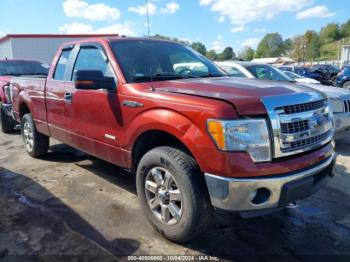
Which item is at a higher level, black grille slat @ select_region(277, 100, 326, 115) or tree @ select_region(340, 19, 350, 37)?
tree @ select_region(340, 19, 350, 37)

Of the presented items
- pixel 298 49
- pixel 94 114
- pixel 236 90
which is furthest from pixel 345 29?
pixel 236 90

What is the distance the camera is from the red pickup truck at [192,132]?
2.79 meters

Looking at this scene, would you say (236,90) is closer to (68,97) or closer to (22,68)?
(68,97)

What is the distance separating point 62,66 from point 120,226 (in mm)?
2560

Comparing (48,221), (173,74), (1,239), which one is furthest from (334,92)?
(1,239)

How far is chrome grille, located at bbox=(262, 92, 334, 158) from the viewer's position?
2877 mm

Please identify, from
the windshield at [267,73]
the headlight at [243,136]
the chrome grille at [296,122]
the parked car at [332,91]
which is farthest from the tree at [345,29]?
the headlight at [243,136]

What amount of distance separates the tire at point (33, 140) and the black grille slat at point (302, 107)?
4.40m

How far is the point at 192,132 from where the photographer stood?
294cm

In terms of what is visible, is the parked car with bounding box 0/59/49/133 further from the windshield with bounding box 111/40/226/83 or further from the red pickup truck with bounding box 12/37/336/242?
the windshield with bounding box 111/40/226/83

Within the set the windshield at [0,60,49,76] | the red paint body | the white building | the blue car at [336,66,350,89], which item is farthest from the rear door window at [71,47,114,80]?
the white building

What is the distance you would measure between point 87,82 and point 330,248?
2874 mm

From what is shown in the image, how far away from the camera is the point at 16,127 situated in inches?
353

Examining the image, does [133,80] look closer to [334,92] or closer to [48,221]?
[48,221]
